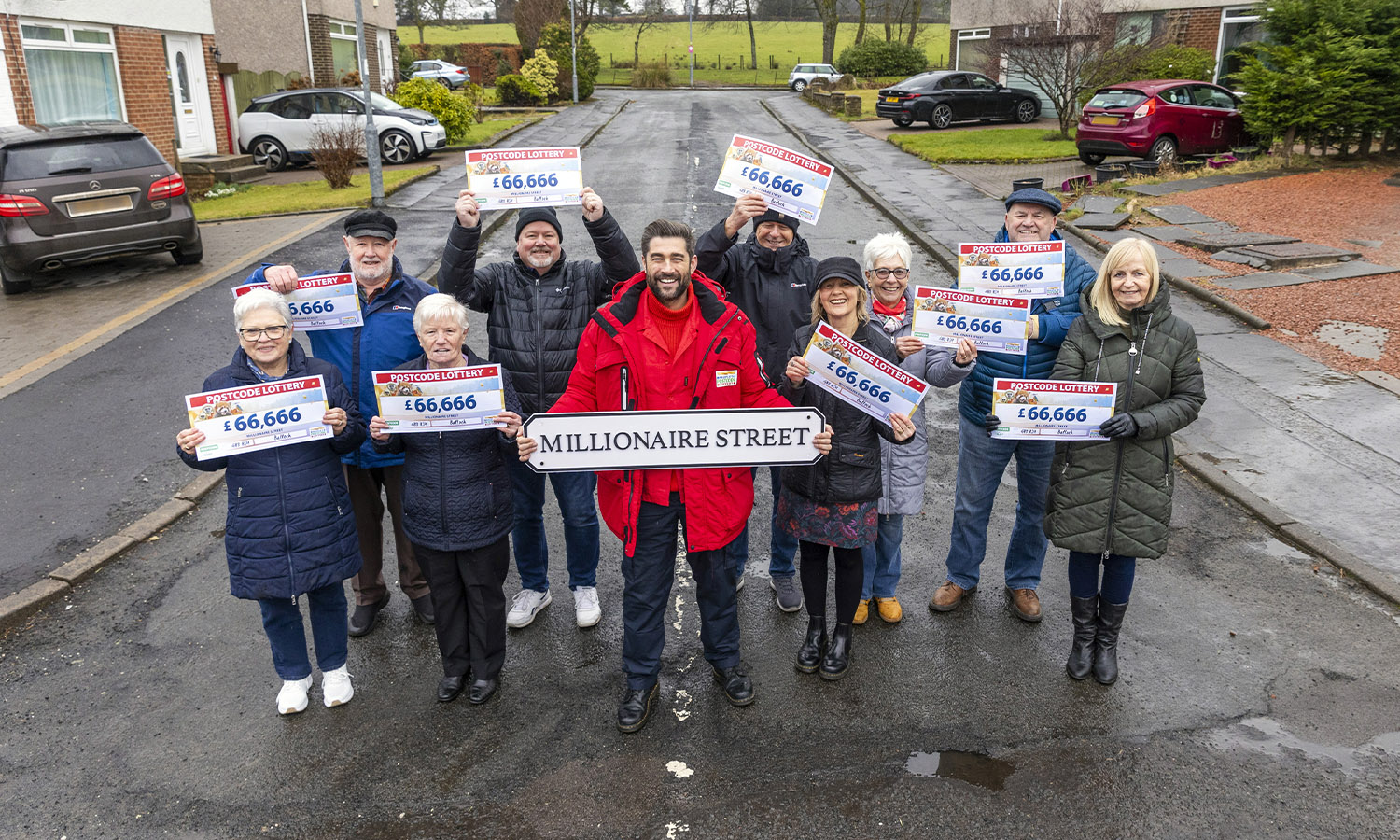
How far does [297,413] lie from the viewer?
4254 millimetres

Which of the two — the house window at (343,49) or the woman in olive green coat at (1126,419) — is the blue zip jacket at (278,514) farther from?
the house window at (343,49)

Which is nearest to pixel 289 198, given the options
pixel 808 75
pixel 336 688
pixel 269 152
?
pixel 269 152

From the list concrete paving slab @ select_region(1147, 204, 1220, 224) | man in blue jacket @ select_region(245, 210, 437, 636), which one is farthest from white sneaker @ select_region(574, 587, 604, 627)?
concrete paving slab @ select_region(1147, 204, 1220, 224)

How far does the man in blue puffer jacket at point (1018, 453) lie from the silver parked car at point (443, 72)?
44725 millimetres

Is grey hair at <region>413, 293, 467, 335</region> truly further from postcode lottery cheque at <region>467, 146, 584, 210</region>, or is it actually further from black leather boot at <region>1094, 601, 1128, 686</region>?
black leather boot at <region>1094, 601, 1128, 686</region>

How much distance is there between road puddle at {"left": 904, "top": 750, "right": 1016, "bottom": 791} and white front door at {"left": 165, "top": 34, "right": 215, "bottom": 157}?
22187 mm

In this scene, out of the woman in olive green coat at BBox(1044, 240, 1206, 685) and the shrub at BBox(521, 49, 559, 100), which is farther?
the shrub at BBox(521, 49, 559, 100)

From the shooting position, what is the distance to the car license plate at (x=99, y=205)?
11828 mm

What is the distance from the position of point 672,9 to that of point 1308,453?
9297 centimetres

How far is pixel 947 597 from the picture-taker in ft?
18.0

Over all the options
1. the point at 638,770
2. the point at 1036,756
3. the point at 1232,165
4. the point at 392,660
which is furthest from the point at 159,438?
the point at 1232,165

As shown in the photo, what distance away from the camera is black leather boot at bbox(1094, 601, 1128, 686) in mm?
4762

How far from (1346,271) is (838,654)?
33.1 feet

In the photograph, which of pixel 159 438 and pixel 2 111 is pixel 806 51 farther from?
pixel 159 438
